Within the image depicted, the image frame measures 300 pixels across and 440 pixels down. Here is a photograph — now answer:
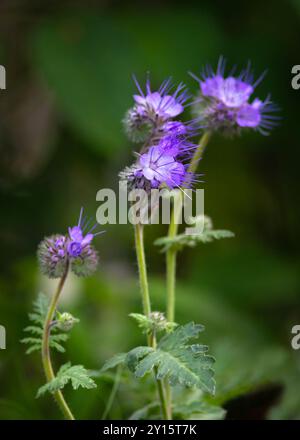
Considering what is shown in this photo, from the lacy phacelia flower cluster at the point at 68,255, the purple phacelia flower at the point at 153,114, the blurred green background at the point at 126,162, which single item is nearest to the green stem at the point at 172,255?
the purple phacelia flower at the point at 153,114

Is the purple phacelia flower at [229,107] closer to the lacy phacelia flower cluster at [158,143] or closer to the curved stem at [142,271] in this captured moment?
the lacy phacelia flower cluster at [158,143]

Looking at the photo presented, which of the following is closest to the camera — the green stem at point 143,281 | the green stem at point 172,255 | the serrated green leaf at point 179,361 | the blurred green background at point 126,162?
the serrated green leaf at point 179,361

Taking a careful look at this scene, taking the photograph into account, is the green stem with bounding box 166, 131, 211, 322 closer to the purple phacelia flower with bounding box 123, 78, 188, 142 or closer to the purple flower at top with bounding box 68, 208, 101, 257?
the purple phacelia flower with bounding box 123, 78, 188, 142

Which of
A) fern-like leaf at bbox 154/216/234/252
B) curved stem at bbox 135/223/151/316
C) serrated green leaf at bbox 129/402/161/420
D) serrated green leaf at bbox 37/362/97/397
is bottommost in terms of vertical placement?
serrated green leaf at bbox 129/402/161/420

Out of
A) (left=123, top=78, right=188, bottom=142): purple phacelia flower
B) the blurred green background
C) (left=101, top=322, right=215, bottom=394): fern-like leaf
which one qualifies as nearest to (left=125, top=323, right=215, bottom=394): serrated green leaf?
(left=101, top=322, right=215, bottom=394): fern-like leaf

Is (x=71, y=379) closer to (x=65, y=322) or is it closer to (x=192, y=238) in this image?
(x=65, y=322)

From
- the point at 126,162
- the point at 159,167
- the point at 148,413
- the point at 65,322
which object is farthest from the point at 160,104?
the point at 126,162
